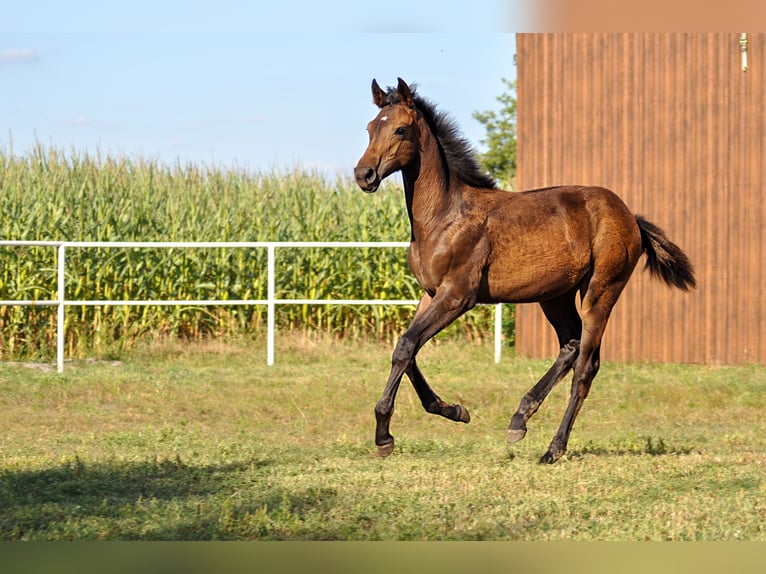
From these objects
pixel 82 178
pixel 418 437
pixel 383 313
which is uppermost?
pixel 82 178

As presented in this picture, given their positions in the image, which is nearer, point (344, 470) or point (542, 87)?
point (344, 470)

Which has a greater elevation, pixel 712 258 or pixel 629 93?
pixel 629 93

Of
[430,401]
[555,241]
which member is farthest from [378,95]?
[430,401]

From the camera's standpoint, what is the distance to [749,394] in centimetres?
998

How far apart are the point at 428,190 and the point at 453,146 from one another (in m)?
0.40

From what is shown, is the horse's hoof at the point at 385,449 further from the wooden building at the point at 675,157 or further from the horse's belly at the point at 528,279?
the wooden building at the point at 675,157

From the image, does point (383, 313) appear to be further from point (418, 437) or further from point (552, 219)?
point (552, 219)

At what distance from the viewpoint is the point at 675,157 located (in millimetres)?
12312

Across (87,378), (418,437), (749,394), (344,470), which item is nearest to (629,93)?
(749,394)

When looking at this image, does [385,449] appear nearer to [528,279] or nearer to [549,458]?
[549,458]

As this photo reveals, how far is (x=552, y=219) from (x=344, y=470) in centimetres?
213

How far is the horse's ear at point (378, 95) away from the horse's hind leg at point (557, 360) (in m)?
1.82

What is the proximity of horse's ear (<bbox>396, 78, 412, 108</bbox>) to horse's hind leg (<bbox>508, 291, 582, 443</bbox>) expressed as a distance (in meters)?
1.73

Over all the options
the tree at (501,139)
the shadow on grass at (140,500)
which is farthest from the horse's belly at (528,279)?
the tree at (501,139)
